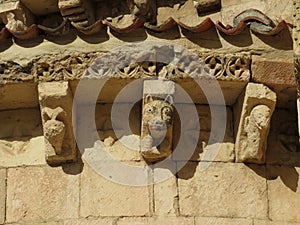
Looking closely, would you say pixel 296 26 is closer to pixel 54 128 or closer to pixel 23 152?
pixel 54 128

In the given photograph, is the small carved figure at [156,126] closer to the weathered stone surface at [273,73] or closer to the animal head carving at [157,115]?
the animal head carving at [157,115]

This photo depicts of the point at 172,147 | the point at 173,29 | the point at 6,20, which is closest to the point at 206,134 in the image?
the point at 172,147

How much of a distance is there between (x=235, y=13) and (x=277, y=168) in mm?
1203

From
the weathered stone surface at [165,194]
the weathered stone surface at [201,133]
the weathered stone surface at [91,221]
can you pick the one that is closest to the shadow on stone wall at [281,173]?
the weathered stone surface at [201,133]

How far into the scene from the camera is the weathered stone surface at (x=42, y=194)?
24.5 feet

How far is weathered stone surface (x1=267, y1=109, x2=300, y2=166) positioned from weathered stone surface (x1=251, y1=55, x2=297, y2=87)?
1.31ft

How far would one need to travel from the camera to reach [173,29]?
24.3 feet

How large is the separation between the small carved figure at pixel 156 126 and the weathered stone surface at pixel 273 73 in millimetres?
639

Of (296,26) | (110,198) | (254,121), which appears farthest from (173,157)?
(296,26)

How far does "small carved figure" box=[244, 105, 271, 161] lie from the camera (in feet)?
24.1

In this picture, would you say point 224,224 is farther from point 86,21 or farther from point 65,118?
point 86,21

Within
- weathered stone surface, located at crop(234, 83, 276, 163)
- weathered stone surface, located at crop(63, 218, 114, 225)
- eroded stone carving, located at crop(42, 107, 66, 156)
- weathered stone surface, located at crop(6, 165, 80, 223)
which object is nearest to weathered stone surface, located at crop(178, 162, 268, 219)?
weathered stone surface, located at crop(234, 83, 276, 163)

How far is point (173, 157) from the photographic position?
24.7ft

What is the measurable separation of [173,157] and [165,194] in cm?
28
